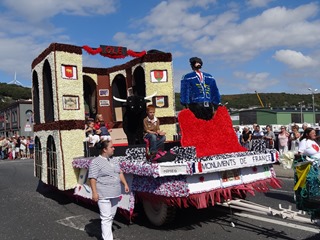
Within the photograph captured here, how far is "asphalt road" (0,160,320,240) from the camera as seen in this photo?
16.5ft

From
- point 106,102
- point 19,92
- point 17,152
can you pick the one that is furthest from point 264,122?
point 19,92

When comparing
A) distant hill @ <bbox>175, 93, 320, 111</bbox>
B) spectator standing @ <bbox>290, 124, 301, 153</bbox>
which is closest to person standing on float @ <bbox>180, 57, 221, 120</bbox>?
spectator standing @ <bbox>290, 124, 301, 153</bbox>

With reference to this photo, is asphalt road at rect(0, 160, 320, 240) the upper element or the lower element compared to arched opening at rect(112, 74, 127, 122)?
lower

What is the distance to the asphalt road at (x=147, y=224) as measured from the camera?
5.04 metres

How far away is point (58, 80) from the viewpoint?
723 cm

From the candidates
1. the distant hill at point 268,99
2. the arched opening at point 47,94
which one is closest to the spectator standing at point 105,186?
the arched opening at point 47,94

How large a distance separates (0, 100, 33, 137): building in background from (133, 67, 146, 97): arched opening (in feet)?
111

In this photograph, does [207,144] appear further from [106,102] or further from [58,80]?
[106,102]

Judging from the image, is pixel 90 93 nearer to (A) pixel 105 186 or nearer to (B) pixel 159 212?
(B) pixel 159 212

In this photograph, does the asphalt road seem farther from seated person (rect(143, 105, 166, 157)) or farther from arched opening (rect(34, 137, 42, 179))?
A: seated person (rect(143, 105, 166, 157))

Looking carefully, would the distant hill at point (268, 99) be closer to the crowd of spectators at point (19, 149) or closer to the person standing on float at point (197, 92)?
the crowd of spectators at point (19, 149)

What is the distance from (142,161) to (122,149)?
1.36 m

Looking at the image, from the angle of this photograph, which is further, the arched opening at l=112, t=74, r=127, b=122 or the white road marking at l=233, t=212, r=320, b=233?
the arched opening at l=112, t=74, r=127, b=122

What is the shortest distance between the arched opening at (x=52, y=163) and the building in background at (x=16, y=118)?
116 feet
